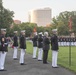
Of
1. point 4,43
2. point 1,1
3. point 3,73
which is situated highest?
point 1,1

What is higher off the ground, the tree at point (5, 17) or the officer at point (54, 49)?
the tree at point (5, 17)

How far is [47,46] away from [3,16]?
49.9 metres

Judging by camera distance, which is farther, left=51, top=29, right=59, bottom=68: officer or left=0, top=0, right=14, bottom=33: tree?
left=0, top=0, right=14, bottom=33: tree

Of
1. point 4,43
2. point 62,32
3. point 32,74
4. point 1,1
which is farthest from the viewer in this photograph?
point 62,32

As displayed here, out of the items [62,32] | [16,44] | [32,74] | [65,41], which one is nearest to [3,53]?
[32,74]

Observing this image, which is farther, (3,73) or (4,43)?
(4,43)

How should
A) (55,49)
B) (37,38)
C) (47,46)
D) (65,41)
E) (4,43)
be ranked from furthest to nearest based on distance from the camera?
(65,41), (37,38), (47,46), (55,49), (4,43)

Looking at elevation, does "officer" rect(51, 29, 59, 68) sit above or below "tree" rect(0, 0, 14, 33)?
below

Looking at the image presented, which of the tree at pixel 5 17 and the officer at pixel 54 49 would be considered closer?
the officer at pixel 54 49

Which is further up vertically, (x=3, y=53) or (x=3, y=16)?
(x=3, y=16)

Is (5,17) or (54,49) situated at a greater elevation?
(5,17)

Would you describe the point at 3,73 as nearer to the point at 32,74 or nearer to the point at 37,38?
the point at 32,74

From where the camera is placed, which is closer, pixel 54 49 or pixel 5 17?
pixel 54 49

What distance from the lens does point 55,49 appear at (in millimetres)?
16984
